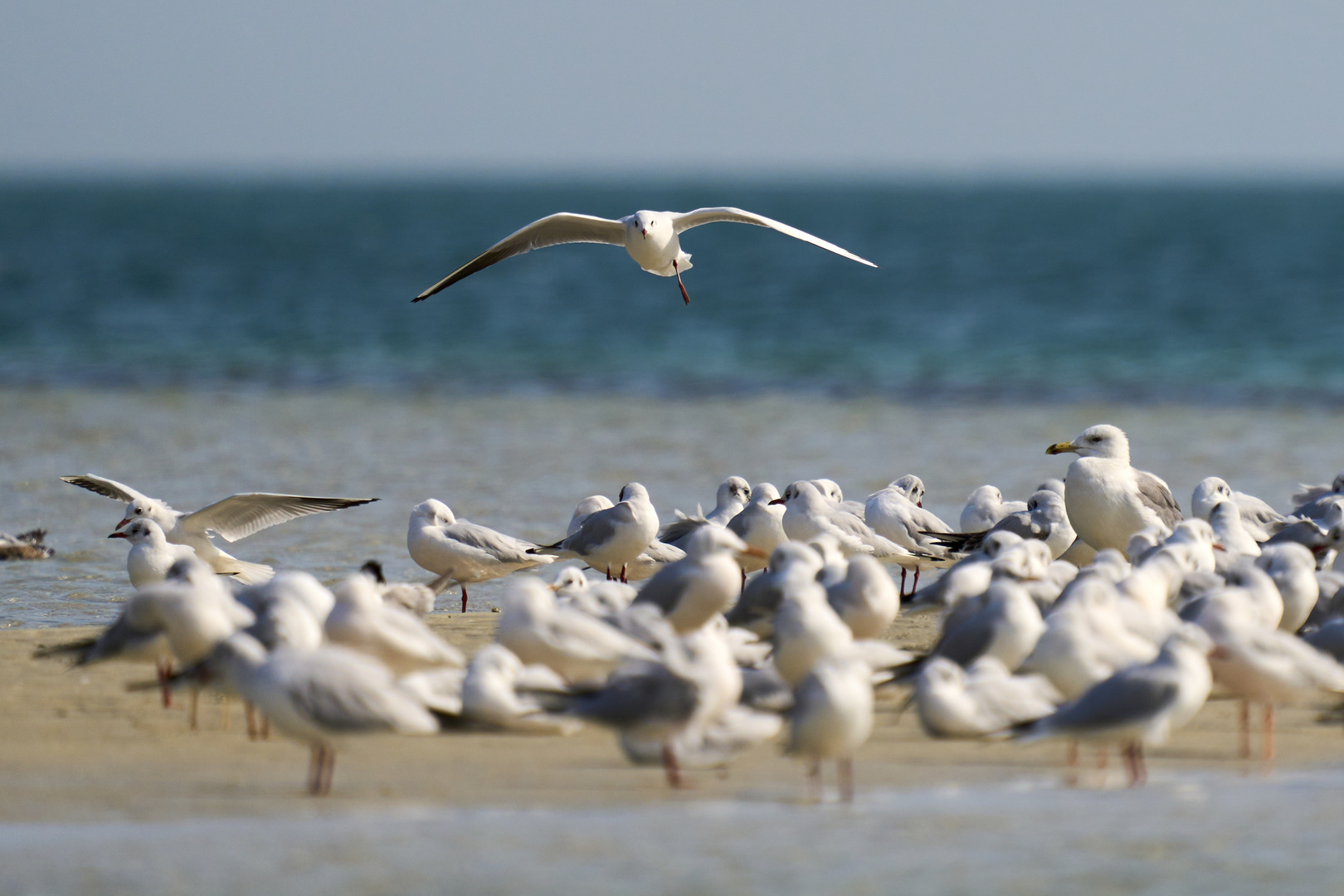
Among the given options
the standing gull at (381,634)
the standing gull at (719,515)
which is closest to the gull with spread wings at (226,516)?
the standing gull at (719,515)

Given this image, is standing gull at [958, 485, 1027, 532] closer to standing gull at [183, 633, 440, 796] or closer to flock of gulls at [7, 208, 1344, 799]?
flock of gulls at [7, 208, 1344, 799]

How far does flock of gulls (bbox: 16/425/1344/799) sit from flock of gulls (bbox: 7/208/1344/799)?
11 mm

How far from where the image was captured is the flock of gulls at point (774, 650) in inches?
246

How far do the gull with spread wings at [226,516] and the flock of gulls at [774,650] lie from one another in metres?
0.68

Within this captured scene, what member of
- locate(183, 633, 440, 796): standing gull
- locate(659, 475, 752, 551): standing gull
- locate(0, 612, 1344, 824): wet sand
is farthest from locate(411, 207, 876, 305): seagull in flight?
locate(183, 633, 440, 796): standing gull

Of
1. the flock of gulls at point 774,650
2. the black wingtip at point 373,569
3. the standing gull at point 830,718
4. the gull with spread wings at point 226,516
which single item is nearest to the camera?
the standing gull at point 830,718

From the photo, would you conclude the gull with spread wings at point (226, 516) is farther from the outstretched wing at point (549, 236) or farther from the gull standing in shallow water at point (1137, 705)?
the gull standing in shallow water at point (1137, 705)

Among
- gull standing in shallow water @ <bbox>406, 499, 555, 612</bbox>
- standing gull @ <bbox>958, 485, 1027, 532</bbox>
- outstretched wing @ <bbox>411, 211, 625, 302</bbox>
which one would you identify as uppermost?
outstretched wing @ <bbox>411, 211, 625, 302</bbox>

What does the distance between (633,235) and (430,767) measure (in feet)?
19.9

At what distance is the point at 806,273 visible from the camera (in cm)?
5053

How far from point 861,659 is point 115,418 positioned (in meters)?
14.6

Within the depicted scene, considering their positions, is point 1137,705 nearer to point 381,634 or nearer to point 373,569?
point 381,634

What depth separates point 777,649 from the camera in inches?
277

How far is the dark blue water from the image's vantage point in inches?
1001
